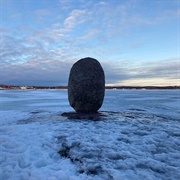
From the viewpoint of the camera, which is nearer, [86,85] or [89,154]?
[89,154]

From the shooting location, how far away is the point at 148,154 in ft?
15.1

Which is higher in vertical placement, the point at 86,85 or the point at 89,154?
the point at 86,85

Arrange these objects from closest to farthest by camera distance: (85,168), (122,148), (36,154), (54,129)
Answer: (85,168) < (36,154) < (122,148) < (54,129)

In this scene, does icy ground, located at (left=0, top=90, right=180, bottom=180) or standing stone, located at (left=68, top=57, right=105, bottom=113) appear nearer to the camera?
icy ground, located at (left=0, top=90, right=180, bottom=180)

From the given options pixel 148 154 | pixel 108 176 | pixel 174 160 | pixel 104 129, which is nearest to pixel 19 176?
pixel 108 176

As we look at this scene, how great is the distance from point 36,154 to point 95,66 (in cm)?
675

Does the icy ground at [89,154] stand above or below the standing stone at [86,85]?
below

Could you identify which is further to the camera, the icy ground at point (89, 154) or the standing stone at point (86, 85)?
the standing stone at point (86, 85)

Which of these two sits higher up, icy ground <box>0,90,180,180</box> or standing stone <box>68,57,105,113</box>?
standing stone <box>68,57,105,113</box>

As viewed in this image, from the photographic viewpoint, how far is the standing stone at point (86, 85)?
10164mm

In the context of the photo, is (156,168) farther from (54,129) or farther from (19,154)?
(54,129)

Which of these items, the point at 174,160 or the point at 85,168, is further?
the point at 174,160

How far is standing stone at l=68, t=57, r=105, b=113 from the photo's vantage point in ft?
33.3

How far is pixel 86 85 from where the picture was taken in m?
10.1
